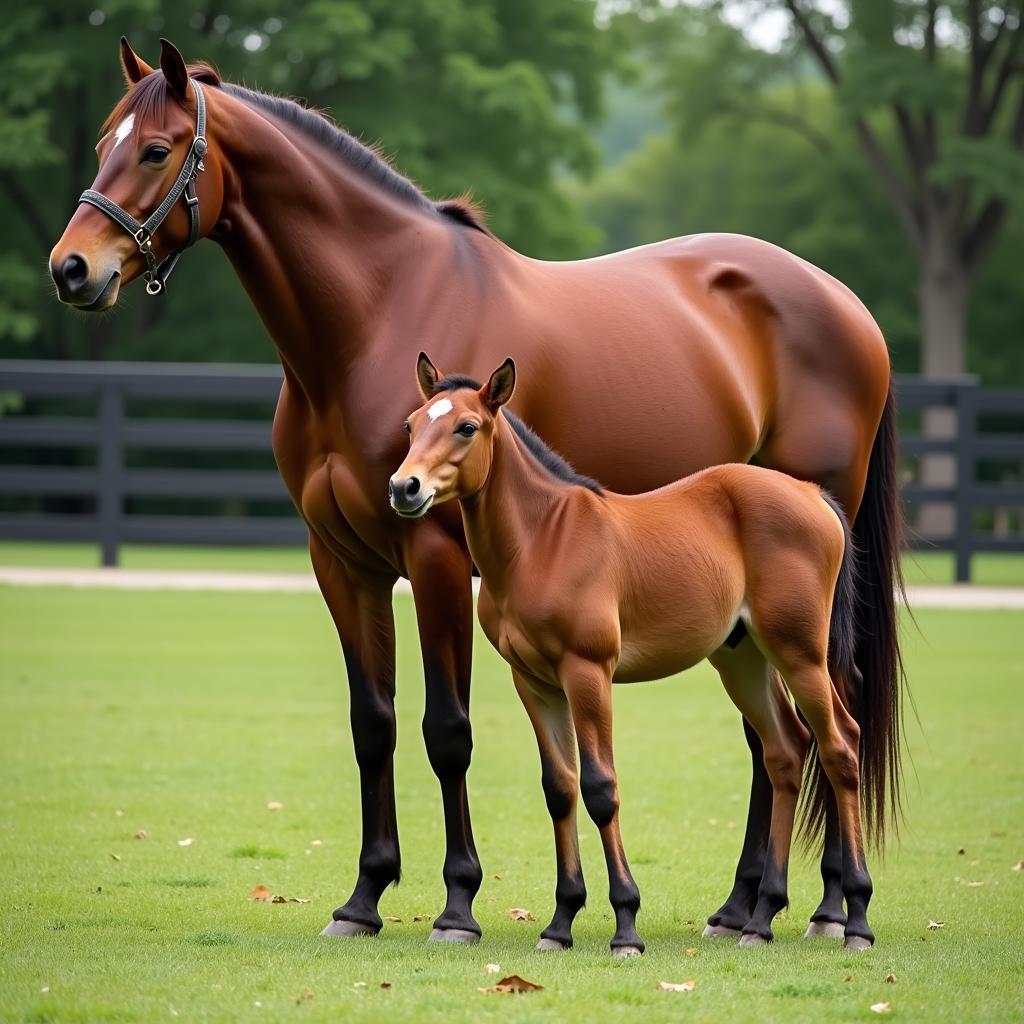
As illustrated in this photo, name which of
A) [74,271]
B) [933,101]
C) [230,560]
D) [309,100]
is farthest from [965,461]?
[74,271]

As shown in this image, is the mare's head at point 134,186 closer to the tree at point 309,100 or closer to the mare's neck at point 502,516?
the mare's neck at point 502,516

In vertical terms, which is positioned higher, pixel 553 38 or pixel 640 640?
pixel 553 38

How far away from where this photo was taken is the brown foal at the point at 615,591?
17.8ft

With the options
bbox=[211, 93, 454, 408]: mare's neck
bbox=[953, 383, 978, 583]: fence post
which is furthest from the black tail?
bbox=[953, 383, 978, 583]: fence post

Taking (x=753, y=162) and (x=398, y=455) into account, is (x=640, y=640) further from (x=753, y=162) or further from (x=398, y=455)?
(x=753, y=162)

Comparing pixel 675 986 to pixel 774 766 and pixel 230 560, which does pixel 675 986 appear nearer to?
pixel 774 766

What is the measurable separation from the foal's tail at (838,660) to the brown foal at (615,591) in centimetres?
8

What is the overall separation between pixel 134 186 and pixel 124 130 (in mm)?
196

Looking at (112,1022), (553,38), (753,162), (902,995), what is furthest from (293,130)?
(753,162)

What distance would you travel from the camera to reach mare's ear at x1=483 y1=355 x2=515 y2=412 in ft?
17.7

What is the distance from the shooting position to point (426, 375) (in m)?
5.49

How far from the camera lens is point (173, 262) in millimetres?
5781

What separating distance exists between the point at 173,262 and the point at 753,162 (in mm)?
41027

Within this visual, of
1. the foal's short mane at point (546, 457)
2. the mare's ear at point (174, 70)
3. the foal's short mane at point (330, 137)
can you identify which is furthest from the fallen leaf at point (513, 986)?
the mare's ear at point (174, 70)
